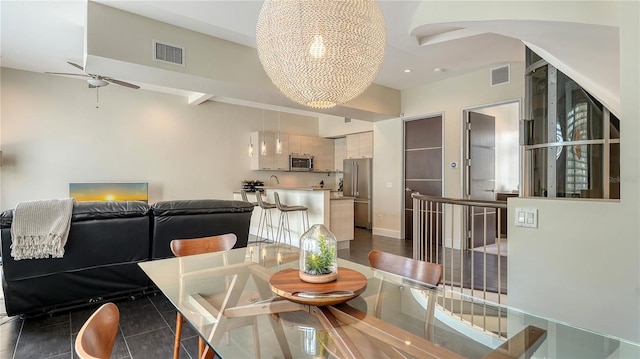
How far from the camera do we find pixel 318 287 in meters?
1.36

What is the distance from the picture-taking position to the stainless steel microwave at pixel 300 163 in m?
8.28

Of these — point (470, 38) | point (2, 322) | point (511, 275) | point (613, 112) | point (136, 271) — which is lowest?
point (2, 322)

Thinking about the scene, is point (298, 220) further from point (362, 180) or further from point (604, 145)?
point (604, 145)

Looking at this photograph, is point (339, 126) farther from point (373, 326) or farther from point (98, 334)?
point (98, 334)

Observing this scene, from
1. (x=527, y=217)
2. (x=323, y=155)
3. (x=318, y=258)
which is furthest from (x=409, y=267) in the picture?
(x=323, y=155)

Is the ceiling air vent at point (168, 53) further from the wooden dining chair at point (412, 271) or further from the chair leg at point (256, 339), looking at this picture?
the chair leg at point (256, 339)

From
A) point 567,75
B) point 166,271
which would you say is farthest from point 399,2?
point 166,271

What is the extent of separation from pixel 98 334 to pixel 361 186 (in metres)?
6.80

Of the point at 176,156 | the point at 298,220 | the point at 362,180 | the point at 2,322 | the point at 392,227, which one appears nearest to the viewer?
the point at 2,322

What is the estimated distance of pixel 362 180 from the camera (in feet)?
24.7

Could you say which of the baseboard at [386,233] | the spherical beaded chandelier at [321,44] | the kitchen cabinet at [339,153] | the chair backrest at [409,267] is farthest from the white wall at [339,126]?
the spherical beaded chandelier at [321,44]

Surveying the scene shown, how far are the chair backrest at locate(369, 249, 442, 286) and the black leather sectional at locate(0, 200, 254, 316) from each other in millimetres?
2092

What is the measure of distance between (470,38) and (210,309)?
4.02 meters

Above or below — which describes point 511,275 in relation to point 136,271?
above
